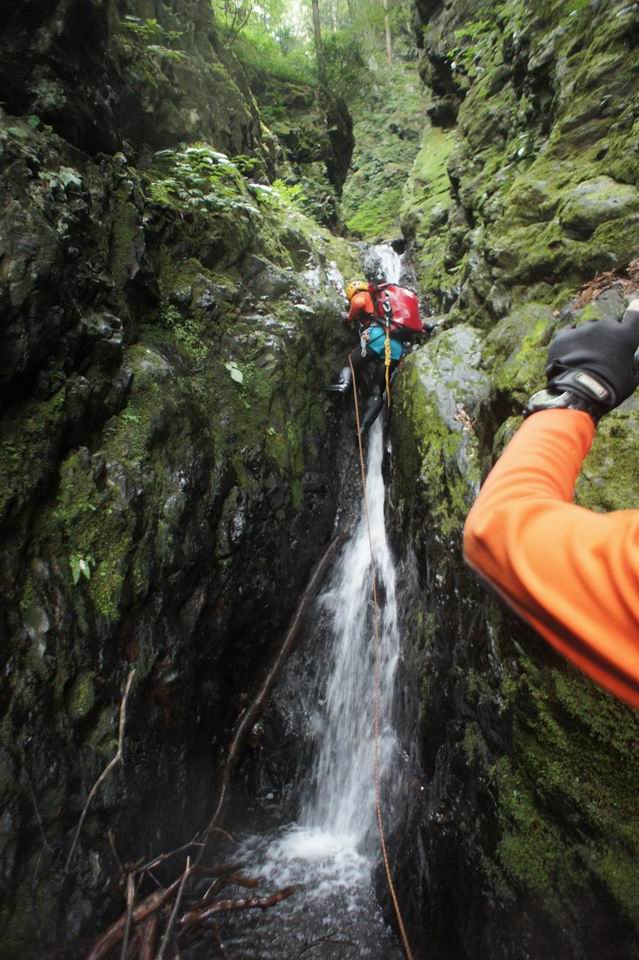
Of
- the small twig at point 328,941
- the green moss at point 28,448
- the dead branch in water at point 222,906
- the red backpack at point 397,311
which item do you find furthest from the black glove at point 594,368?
the red backpack at point 397,311

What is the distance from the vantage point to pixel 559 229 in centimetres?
426

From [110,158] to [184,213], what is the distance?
3.72 feet

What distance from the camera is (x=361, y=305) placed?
22.6 feet

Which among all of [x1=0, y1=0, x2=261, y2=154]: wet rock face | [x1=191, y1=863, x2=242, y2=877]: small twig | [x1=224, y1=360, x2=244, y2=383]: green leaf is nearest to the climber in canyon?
[x1=191, y1=863, x2=242, y2=877]: small twig

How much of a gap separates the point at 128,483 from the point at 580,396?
3.51 meters

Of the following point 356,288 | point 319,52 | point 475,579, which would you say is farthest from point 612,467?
point 319,52

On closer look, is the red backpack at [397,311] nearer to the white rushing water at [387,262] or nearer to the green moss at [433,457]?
the green moss at [433,457]

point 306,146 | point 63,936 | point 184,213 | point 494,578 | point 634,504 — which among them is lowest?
point 63,936

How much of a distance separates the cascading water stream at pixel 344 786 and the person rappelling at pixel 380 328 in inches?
65.5

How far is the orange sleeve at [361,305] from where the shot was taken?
6.89 m

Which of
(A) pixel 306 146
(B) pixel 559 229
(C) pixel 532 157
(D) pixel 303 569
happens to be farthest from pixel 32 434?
(A) pixel 306 146

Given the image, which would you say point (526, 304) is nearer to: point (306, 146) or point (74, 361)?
point (74, 361)

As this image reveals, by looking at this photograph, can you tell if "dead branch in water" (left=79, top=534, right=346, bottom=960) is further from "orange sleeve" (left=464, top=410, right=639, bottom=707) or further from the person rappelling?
the person rappelling

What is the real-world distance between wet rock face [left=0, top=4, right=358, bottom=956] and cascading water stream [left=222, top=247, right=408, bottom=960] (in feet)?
2.31
